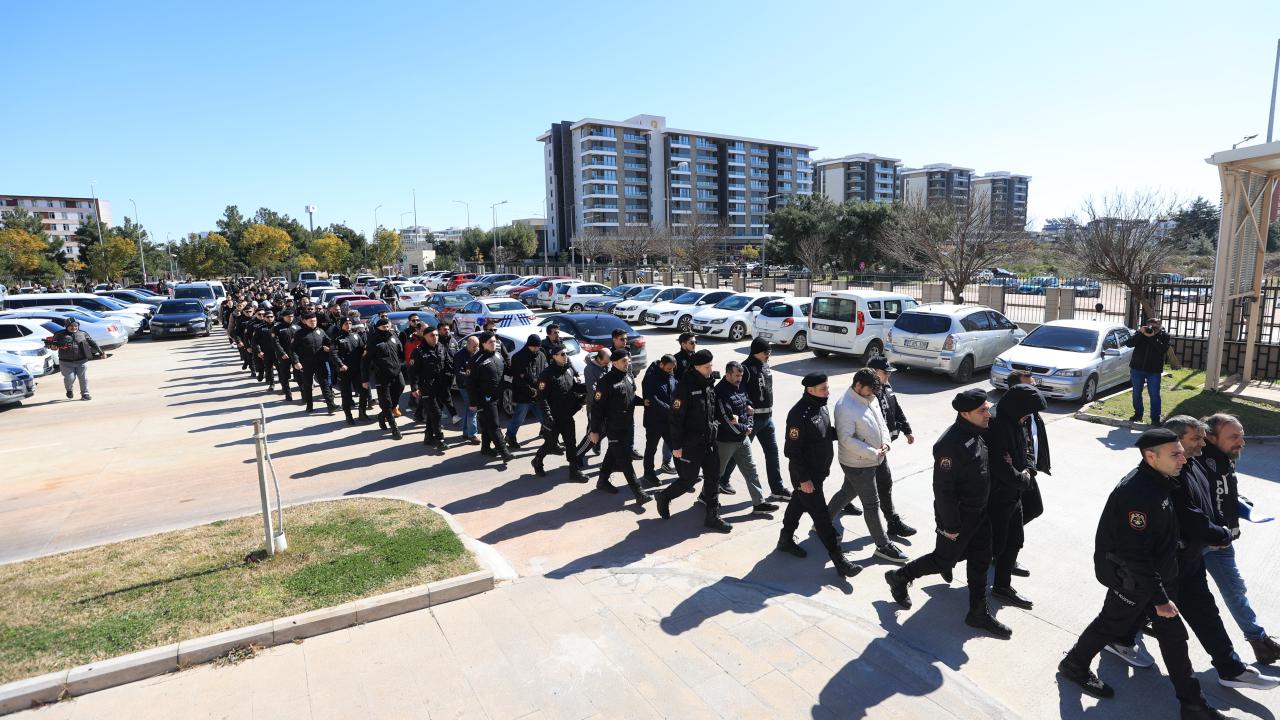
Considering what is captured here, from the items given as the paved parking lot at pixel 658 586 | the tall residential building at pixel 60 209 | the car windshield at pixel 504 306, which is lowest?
the paved parking lot at pixel 658 586

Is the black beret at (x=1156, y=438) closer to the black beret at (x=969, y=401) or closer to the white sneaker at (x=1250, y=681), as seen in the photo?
the black beret at (x=969, y=401)

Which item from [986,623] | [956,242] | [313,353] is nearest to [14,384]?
[313,353]

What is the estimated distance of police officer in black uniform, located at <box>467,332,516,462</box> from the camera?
8703mm

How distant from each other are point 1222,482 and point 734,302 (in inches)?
717

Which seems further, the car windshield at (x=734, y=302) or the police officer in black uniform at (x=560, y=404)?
the car windshield at (x=734, y=302)

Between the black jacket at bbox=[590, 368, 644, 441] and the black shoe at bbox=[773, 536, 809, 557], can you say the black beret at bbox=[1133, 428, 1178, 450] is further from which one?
the black jacket at bbox=[590, 368, 644, 441]

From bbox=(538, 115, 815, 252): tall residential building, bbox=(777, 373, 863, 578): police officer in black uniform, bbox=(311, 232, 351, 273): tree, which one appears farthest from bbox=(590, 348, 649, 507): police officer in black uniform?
bbox=(538, 115, 815, 252): tall residential building

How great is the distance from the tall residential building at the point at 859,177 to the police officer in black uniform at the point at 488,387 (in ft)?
385

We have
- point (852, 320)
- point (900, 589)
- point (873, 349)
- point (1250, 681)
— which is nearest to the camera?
point (1250, 681)

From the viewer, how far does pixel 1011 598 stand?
509cm

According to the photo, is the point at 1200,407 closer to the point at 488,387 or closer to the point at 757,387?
the point at 757,387

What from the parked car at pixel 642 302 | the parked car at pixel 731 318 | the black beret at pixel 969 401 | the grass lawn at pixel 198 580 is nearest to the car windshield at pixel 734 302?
the parked car at pixel 731 318

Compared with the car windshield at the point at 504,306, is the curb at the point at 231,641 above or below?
below

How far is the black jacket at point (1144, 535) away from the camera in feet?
12.1
